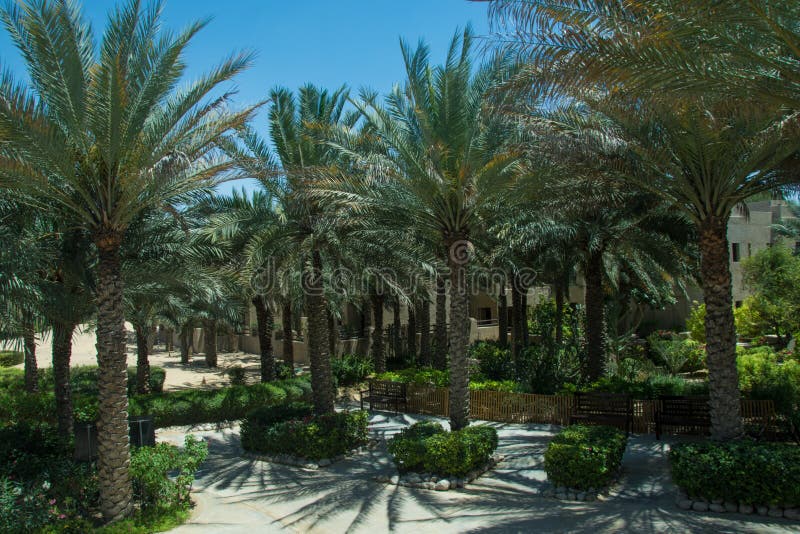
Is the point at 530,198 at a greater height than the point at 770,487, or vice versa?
the point at 530,198

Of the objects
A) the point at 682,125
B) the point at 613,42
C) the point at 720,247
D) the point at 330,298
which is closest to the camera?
the point at 613,42

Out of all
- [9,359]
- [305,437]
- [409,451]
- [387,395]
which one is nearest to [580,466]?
[409,451]

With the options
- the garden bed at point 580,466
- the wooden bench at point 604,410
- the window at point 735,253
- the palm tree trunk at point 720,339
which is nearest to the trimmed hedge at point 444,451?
the garden bed at point 580,466

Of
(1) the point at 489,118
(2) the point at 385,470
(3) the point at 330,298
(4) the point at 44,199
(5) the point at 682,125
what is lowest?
(2) the point at 385,470

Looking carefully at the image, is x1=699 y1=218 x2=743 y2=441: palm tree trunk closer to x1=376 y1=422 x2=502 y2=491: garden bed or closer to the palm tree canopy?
x1=376 y1=422 x2=502 y2=491: garden bed

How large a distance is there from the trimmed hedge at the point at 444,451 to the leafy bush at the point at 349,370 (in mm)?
11094

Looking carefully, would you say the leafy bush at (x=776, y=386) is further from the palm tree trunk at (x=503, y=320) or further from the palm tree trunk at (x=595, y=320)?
the palm tree trunk at (x=503, y=320)

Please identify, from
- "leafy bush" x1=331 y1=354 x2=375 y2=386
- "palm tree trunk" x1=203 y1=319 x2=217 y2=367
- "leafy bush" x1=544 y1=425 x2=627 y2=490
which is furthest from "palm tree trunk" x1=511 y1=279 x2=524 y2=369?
"palm tree trunk" x1=203 y1=319 x2=217 y2=367

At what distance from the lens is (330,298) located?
23.8 metres

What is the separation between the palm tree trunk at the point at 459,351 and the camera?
39.5ft

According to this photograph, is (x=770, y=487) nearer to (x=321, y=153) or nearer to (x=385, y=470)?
(x=385, y=470)

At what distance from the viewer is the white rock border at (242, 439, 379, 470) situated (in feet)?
39.3

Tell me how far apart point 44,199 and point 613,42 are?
925cm

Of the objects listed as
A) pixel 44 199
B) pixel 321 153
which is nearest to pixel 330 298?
pixel 321 153
